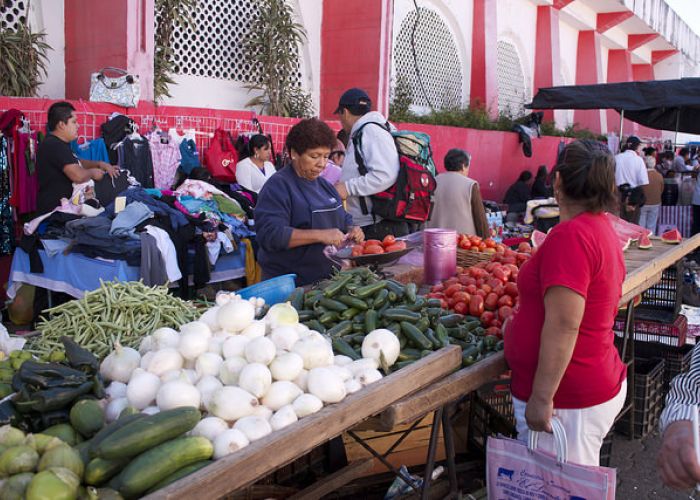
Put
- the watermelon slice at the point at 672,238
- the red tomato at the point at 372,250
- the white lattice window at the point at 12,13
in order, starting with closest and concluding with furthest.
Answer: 1. the red tomato at the point at 372,250
2. the watermelon slice at the point at 672,238
3. the white lattice window at the point at 12,13

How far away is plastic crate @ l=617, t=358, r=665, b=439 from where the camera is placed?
4.84 meters

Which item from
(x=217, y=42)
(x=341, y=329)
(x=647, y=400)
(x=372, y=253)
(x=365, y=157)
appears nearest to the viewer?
(x=341, y=329)

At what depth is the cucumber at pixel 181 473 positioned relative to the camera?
5.59ft

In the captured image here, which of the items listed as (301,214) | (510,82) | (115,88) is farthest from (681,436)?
(510,82)

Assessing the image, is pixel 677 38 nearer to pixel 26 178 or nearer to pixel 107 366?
pixel 26 178

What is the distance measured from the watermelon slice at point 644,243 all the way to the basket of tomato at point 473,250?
1476 millimetres

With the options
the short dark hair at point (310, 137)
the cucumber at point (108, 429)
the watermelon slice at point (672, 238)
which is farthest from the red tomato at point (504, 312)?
the watermelon slice at point (672, 238)

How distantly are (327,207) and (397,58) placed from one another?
1063 centimetres

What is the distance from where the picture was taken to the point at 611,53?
26.2 meters

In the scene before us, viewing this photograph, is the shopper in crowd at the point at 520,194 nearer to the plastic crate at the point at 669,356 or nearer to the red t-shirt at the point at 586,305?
the plastic crate at the point at 669,356

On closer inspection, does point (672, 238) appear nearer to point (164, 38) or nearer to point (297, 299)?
point (297, 299)

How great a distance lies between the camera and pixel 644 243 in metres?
5.44

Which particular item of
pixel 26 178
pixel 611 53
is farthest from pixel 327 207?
pixel 611 53

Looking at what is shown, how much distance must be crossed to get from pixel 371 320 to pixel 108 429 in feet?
4.39
